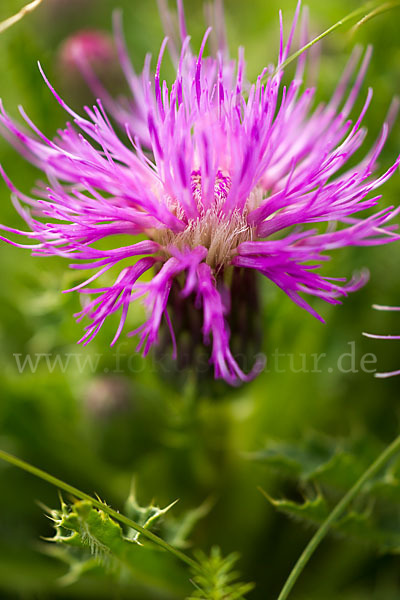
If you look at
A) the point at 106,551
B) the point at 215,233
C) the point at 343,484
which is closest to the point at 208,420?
the point at 343,484

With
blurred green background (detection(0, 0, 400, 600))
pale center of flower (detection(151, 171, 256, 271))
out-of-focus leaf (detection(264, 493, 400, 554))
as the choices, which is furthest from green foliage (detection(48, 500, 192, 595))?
pale center of flower (detection(151, 171, 256, 271))

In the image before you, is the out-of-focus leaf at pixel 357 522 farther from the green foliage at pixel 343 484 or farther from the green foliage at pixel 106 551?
the green foliage at pixel 106 551

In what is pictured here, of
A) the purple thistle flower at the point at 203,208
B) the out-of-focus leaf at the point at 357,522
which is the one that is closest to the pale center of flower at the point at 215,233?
the purple thistle flower at the point at 203,208

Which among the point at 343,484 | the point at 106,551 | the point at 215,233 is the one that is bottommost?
the point at 106,551

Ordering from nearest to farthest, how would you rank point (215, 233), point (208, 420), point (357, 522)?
point (215, 233)
point (357, 522)
point (208, 420)

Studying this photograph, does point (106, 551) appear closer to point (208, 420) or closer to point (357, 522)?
point (357, 522)

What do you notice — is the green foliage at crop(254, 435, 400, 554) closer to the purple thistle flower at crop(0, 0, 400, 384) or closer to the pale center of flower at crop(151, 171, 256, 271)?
the purple thistle flower at crop(0, 0, 400, 384)
